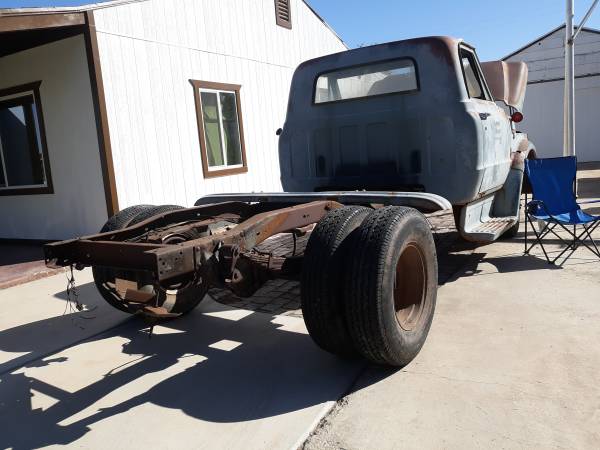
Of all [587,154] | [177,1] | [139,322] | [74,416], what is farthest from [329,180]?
[587,154]

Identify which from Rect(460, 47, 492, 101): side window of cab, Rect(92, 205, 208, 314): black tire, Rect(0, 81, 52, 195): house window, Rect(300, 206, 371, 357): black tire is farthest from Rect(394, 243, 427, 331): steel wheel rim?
Rect(0, 81, 52, 195): house window

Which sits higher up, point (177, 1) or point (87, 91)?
point (177, 1)

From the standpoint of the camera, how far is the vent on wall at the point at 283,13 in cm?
1084

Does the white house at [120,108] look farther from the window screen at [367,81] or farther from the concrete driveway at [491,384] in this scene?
the concrete driveway at [491,384]

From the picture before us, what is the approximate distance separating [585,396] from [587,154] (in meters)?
19.6

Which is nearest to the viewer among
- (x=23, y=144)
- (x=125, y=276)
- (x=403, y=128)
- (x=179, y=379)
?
(x=179, y=379)

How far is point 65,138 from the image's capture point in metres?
7.69

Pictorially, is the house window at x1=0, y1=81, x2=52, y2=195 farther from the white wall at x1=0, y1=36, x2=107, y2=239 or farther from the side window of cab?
the side window of cab

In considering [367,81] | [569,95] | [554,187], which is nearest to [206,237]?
[367,81]

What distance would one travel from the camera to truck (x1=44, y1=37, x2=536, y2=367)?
2785 mm

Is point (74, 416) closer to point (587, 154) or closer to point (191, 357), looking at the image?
point (191, 357)

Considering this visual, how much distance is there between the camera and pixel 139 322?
4.29 meters

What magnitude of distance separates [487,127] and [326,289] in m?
2.76

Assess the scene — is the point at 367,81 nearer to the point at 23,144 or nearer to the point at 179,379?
the point at 179,379
